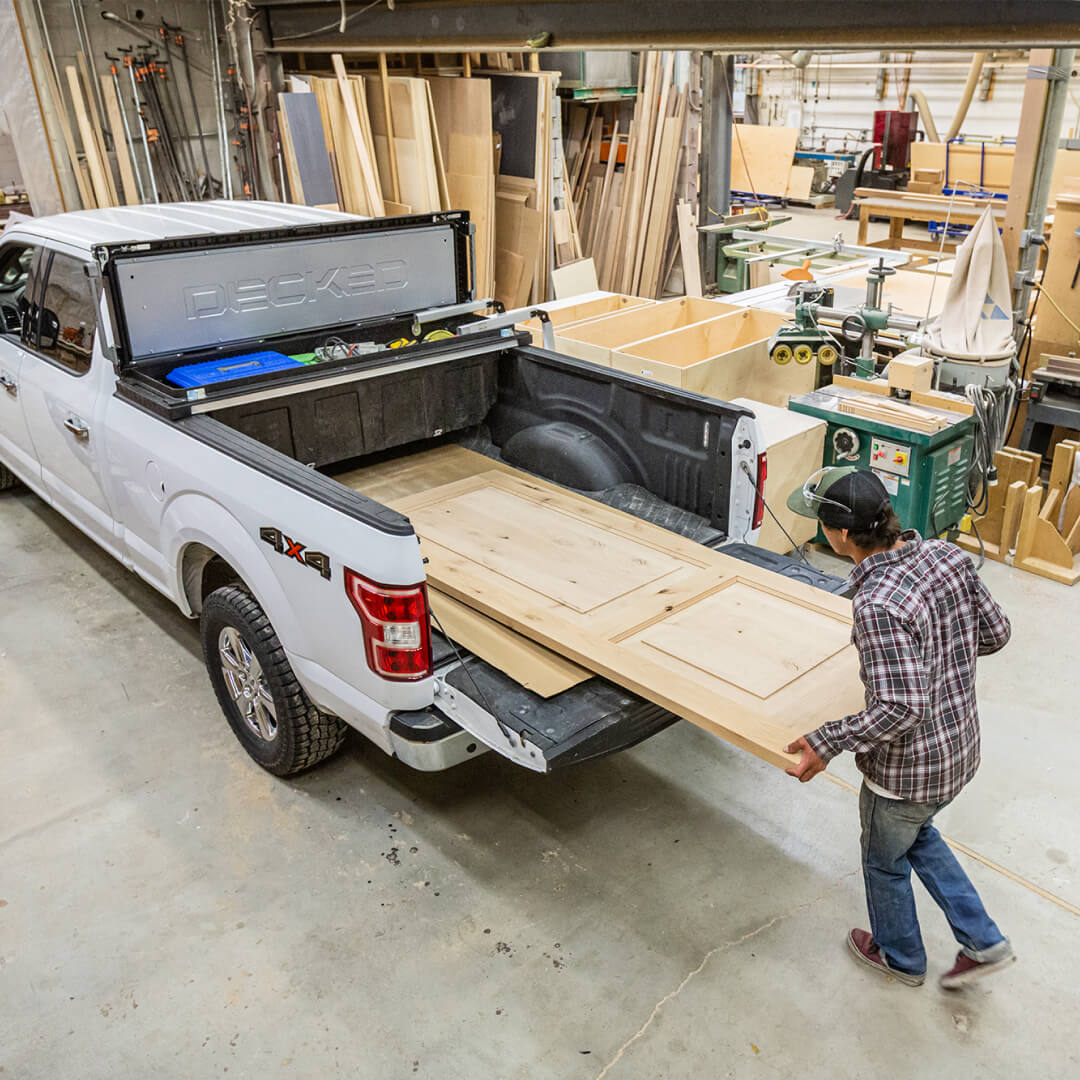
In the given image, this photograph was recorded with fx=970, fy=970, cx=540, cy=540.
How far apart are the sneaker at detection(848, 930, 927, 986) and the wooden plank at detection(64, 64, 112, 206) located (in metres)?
8.64

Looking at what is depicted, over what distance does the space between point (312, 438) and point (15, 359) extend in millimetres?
1793

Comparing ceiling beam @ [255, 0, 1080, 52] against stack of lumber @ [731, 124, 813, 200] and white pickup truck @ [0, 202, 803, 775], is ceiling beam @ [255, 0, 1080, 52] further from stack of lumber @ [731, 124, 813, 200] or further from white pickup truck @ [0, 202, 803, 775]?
stack of lumber @ [731, 124, 813, 200]

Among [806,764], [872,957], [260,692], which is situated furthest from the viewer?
[260,692]

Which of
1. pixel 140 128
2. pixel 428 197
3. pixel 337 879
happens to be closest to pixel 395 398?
pixel 337 879

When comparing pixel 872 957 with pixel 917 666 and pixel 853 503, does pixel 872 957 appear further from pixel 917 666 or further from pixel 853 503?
pixel 853 503

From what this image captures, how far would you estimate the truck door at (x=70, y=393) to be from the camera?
4.13m

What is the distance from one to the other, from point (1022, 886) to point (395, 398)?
10.3 feet

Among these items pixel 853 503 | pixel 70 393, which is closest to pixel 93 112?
pixel 70 393

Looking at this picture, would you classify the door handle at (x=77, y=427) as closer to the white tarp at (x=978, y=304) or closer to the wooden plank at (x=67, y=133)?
the white tarp at (x=978, y=304)

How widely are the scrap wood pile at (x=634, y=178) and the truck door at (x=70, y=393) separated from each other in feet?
21.4

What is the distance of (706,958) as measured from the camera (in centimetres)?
298

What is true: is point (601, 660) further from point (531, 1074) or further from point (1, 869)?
point (1, 869)

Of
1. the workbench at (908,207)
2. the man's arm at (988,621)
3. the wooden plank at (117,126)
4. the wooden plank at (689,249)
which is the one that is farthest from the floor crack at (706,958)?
the wooden plank at (117,126)

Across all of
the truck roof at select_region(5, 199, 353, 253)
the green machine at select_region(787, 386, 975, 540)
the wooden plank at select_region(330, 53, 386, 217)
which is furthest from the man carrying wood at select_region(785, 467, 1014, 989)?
the wooden plank at select_region(330, 53, 386, 217)
